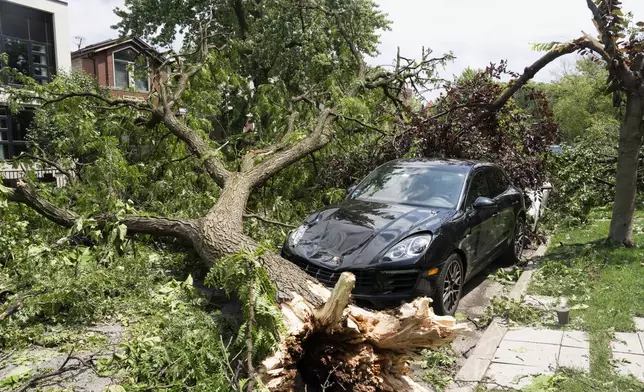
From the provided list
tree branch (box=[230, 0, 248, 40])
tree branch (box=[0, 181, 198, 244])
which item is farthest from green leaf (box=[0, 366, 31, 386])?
tree branch (box=[230, 0, 248, 40])

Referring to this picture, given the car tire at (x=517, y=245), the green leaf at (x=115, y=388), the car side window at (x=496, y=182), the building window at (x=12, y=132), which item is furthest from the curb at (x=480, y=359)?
the building window at (x=12, y=132)

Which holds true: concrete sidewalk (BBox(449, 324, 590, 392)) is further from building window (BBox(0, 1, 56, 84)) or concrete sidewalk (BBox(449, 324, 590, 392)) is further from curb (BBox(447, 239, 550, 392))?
building window (BBox(0, 1, 56, 84))

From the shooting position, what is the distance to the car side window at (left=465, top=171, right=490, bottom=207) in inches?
239

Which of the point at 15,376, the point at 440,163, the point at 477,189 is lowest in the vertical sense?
the point at 15,376

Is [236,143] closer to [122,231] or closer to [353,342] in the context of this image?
[122,231]

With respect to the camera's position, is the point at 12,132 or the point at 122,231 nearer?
the point at 122,231

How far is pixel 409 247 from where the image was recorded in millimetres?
4887

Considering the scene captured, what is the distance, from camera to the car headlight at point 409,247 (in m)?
4.79

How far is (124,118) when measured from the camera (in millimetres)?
8781

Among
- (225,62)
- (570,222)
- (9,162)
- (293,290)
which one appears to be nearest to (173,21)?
(225,62)

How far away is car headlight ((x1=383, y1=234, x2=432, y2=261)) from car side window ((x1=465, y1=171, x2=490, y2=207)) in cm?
121

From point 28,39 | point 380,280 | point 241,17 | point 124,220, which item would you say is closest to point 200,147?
point 124,220

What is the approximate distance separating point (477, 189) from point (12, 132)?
22.8 metres

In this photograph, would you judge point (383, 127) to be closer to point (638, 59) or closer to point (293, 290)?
point (638, 59)
